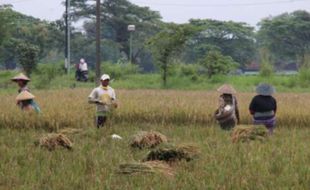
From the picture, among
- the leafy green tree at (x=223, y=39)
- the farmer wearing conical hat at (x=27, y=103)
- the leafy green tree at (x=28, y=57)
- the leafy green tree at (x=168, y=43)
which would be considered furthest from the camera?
the leafy green tree at (x=223, y=39)

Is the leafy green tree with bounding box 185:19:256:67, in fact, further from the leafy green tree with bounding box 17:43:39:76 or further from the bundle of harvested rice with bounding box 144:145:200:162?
the bundle of harvested rice with bounding box 144:145:200:162

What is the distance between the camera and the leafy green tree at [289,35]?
4441 centimetres

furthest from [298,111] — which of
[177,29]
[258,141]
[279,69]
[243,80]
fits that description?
[279,69]

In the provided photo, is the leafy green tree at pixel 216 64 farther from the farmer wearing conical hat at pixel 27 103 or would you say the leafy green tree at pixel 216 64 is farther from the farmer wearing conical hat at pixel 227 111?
the farmer wearing conical hat at pixel 27 103

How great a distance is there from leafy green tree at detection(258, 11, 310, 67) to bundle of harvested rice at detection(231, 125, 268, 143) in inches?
1422

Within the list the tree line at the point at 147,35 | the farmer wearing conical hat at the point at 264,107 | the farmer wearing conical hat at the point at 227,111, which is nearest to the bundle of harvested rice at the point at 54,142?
the farmer wearing conical hat at the point at 227,111

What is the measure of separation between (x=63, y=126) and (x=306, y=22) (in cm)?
3713

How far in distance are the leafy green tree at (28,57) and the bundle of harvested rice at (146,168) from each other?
19.5m

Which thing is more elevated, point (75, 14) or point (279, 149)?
point (75, 14)

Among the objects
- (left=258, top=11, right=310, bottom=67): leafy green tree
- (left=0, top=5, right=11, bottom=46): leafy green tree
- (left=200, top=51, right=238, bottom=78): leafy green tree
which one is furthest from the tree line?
(left=200, top=51, right=238, bottom=78): leafy green tree

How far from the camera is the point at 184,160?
661 cm

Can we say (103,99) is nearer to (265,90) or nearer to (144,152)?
(144,152)

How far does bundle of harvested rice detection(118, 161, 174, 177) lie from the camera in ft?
18.9

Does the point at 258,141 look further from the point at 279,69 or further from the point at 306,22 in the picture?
the point at 279,69
